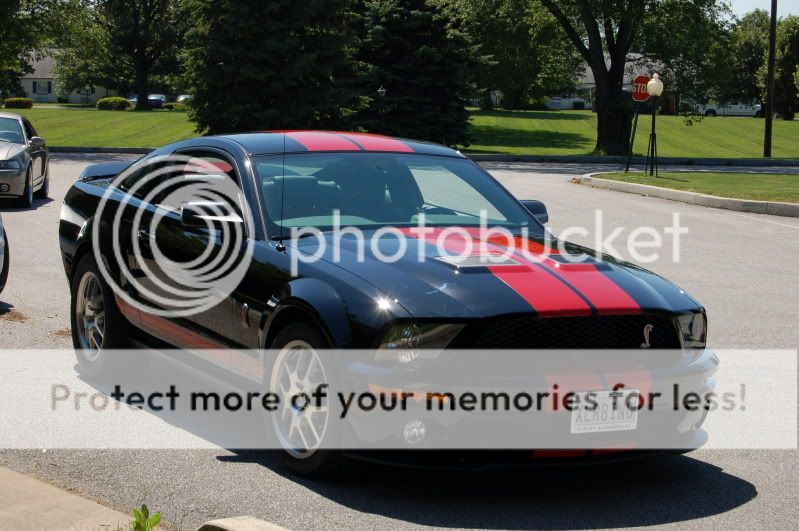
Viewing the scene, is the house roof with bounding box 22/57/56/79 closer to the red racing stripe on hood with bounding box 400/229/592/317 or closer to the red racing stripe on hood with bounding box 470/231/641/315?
the red racing stripe on hood with bounding box 470/231/641/315

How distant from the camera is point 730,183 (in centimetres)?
2847

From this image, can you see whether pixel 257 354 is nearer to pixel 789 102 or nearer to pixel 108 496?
pixel 108 496

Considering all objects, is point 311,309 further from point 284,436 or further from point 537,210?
point 537,210

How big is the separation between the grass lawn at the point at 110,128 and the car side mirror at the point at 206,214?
41327mm

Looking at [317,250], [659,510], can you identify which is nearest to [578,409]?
[659,510]

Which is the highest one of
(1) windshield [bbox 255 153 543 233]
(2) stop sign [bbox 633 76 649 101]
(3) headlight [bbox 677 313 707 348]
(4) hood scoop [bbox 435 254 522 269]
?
(2) stop sign [bbox 633 76 649 101]

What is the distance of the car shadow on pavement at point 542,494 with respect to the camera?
4.88 metres

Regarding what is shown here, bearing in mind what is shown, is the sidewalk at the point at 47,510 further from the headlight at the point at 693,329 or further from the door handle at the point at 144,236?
the headlight at the point at 693,329

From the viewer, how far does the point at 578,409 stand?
4.86 m

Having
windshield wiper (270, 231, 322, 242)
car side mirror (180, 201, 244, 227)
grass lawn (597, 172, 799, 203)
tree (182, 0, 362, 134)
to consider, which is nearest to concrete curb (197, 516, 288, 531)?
windshield wiper (270, 231, 322, 242)

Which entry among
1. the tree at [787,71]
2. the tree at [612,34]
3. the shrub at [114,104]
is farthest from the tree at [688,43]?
the shrub at [114,104]

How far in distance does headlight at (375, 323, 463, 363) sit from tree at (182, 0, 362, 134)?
3470 centimetres

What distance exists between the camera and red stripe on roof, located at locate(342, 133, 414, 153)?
22.7 ft

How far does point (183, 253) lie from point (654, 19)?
43.6 m
